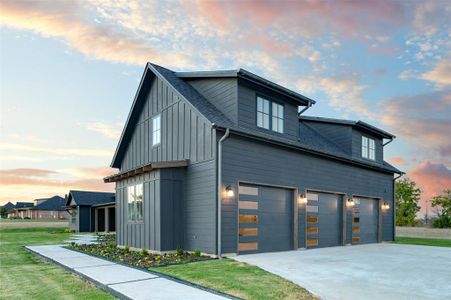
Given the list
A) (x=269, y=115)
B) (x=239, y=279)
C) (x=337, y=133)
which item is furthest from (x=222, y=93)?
(x=337, y=133)

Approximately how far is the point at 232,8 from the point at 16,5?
8.45 meters

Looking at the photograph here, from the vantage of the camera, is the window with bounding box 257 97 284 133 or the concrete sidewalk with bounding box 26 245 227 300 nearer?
the concrete sidewalk with bounding box 26 245 227 300

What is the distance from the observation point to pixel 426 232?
25531 millimetres

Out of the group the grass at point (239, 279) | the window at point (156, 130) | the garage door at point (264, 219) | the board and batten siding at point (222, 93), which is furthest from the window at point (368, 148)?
the grass at point (239, 279)

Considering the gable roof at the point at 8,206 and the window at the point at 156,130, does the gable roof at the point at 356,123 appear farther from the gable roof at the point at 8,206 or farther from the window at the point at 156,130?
the gable roof at the point at 8,206

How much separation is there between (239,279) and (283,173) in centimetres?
683

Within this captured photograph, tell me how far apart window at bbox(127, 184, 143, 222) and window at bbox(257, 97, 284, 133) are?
5152mm

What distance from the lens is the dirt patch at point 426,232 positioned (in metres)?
24.7

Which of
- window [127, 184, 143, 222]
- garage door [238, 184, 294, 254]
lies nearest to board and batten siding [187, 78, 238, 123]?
garage door [238, 184, 294, 254]

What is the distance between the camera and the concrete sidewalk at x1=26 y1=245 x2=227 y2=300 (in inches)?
252

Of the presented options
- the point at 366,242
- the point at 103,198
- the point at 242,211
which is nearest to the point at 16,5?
the point at 242,211

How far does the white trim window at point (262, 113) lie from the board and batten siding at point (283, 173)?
0.99 m

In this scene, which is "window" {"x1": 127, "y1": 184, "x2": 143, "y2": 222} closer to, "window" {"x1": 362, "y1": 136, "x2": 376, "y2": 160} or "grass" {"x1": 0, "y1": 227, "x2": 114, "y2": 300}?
"grass" {"x1": 0, "y1": 227, "x2": 114, "y2": 300}

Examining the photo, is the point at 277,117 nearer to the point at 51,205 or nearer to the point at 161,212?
the point at 161,212
